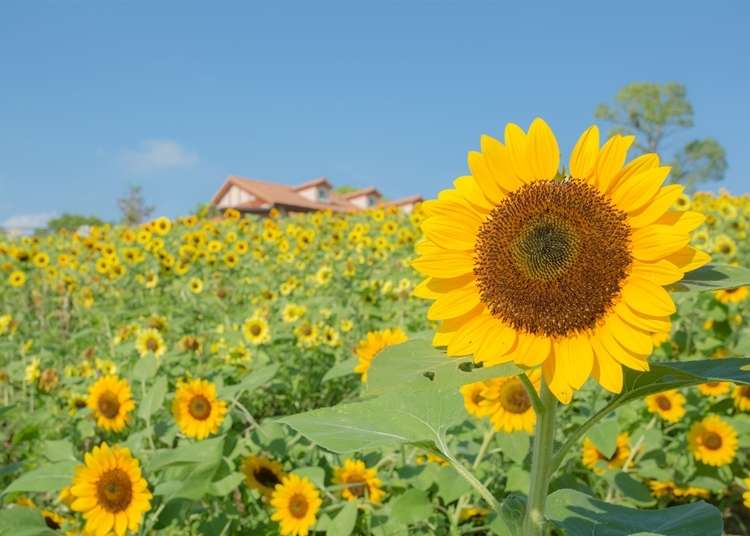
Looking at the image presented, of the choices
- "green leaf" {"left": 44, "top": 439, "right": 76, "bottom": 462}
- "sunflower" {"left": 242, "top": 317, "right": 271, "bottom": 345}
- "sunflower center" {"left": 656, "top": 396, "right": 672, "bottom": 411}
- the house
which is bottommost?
"green leaf" {"left": 44, "top": 439, "right": 76, "bottom": 462}

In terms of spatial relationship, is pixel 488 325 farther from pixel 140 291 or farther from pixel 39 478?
pixel 140 291

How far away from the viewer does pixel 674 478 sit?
2764 mm

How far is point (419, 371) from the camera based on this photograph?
0.95 metres

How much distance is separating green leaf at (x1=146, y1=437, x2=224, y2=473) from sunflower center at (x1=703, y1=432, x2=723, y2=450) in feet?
6.55

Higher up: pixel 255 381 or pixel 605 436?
pixel 255 381

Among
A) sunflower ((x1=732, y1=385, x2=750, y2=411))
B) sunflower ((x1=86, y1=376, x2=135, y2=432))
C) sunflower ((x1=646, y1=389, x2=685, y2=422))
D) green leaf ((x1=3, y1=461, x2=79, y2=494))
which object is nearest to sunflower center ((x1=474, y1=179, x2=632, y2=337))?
green leaf ((x1=3, y1=461, x2=79, y2=494))

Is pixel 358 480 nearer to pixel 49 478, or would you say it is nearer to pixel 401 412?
pixel 49 478

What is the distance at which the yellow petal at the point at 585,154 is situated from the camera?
3.35ft

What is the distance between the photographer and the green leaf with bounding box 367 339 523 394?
917 mm

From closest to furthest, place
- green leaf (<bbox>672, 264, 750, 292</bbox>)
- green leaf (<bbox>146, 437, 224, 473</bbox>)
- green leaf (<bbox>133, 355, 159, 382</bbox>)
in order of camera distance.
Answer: green leaf (<bbox>672, 264, 750, 292</bbox>)
green leaf (<bbox>146, 437, 224, 473</bbox>)
green leaf (<bbox>133, 355, 159, 382</bbox>)

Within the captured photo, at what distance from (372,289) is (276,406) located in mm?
1584

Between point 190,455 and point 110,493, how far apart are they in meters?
0.37

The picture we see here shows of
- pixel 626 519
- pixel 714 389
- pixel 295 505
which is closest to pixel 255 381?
pixel 295 505

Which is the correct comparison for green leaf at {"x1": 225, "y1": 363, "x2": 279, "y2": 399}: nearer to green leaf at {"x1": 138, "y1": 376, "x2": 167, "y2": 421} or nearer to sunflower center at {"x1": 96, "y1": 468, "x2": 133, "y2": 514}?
green leaf at {"x1": 138, "y1": 376, "x2": 167, "y2": 421}
